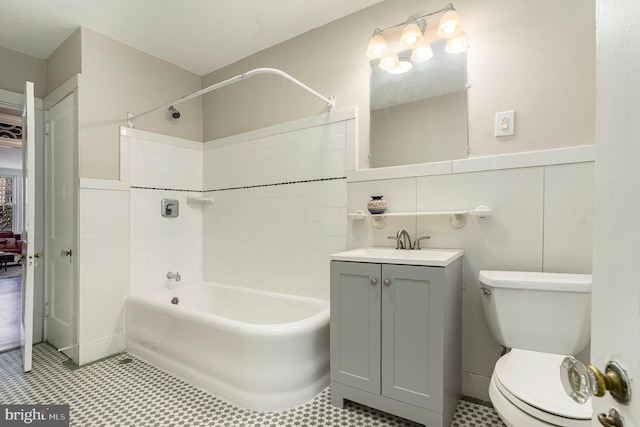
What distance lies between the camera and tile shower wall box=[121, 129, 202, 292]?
2.75 m

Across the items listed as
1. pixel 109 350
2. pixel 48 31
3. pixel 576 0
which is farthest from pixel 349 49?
pixel 109 350

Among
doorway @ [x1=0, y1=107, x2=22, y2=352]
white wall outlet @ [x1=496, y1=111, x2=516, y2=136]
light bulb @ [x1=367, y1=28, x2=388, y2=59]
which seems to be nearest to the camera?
white wall outlet @ [x1=496, y1=111, x2=516, y2=136]

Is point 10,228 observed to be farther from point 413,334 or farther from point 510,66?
point 510,66

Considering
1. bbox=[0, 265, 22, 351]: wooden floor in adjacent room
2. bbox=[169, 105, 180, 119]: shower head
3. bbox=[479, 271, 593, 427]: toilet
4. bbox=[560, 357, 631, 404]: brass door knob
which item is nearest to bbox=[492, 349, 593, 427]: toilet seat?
bbox=[479, 271, 593, 427]: toilet

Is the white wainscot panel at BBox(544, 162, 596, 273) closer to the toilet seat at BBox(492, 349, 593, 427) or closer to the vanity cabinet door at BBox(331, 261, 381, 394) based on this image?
the toilet seat at BBox(492, 349, 593, 427)

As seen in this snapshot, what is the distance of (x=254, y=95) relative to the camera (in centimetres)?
291

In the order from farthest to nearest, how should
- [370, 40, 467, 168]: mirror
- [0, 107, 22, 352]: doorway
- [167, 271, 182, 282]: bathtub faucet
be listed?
1. [0, 107, 22, 352]: doorway
2. [167, 271, 182, 282]: bathtub faucet
3. [370, 40, 467, 168]: mirror

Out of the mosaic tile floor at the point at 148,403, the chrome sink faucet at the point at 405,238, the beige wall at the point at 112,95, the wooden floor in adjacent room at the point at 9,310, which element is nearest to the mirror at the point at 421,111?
the chrome sink faucet at the point at 405,238

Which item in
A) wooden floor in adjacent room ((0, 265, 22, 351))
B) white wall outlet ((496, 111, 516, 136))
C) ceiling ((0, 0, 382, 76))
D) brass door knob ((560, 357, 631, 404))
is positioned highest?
ceiling ((0, 0, 382, 76))

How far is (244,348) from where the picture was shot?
6.18 ft

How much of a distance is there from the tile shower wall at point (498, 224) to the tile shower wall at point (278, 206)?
0.52m

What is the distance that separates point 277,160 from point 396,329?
1.67m

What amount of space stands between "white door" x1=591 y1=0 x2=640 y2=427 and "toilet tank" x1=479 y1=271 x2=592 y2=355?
1129 mm

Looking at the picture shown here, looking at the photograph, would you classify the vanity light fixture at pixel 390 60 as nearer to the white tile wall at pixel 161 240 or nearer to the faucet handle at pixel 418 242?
the faucet handle at pixel 418 242
